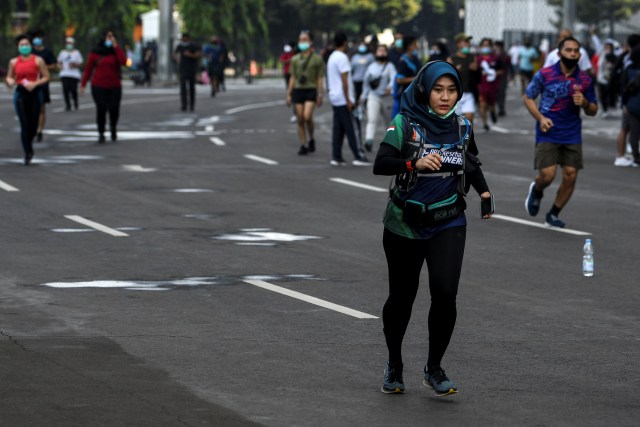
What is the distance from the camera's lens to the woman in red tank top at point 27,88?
21797mm

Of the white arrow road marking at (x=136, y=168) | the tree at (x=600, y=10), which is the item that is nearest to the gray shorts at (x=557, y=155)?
the white arrow road marking at (x=136, y=168)

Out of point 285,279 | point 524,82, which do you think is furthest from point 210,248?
point 524,82

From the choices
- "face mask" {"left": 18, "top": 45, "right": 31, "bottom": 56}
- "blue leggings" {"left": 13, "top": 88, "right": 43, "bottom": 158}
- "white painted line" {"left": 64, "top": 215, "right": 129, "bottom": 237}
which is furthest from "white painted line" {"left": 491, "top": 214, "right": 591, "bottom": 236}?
"face mask" {"left": 18, "top": 45, "right": 31, "bottom": 56}

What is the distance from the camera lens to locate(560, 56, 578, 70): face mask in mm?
14750

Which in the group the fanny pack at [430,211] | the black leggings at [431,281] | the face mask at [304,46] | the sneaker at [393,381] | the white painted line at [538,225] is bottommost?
the white painted line at [538,225]

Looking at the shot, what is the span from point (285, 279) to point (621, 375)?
4.00 metres

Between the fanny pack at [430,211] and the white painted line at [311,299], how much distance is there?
100 inches

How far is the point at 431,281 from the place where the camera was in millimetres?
7660

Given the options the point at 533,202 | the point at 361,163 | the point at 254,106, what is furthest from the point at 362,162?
the point at 254,106

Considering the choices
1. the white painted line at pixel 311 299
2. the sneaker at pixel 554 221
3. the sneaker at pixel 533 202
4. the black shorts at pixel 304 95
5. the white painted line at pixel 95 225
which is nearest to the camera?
the white painted line at pixel 311 299

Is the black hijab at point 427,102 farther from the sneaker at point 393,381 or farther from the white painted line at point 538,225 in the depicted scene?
the white painted line at point 538,225

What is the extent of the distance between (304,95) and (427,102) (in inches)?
642

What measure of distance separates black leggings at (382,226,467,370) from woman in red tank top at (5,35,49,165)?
1473 centimetres

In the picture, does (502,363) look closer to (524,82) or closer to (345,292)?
(345,292)
